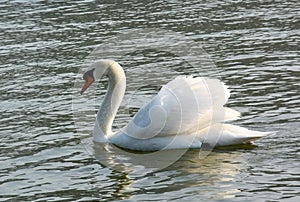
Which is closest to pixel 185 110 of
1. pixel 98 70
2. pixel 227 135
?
pixel 227 135

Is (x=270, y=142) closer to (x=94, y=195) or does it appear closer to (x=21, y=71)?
(x=94, y=195)

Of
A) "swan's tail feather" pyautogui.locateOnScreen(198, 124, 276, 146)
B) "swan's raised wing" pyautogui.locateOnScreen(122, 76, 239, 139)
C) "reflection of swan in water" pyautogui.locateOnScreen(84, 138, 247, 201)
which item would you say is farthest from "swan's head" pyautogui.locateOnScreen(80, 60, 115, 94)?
"swan's tail feather" pyautogui.locateOnScreen(198, 124, 276, 146)

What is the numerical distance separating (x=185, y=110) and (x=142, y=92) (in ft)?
11.1

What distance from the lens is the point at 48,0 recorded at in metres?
25.7

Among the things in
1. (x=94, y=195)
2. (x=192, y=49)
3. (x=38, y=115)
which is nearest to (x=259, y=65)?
(x=192, y=49)

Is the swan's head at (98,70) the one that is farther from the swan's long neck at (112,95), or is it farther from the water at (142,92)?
the water at (142,92)

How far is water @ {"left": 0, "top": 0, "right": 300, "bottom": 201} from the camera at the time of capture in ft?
34.3

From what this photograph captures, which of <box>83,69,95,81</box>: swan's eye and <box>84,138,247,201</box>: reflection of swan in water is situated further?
<box>83,69,95,81</box>: swan's eye

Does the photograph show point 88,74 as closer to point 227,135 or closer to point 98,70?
point 98,70

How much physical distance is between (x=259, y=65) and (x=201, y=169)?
17.7 feet

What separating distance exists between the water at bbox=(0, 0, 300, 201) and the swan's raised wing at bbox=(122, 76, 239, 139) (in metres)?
0.42

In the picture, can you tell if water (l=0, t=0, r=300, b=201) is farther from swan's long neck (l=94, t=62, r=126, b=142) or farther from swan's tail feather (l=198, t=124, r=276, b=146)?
swan's long neck (l=94, t=62, r=126, b=142)

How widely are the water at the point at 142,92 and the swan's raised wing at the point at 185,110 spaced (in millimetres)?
420

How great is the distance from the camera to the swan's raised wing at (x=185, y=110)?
11734 mm
